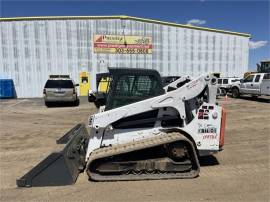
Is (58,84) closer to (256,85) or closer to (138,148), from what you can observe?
(138,148)

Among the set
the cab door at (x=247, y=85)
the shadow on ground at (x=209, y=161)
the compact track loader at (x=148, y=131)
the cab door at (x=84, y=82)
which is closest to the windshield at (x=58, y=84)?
the cab door at (x=84, y=82)

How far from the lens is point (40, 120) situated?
36.4 feet

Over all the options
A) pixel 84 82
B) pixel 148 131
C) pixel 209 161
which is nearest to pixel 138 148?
pixel 148 131

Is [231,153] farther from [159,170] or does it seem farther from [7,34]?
[7,34]

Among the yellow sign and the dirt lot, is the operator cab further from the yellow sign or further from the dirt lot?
the yellow sign

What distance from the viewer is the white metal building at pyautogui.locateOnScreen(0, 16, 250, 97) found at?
21688mm

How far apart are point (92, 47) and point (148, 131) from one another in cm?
1914

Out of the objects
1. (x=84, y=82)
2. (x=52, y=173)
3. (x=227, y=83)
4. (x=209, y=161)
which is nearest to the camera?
(x=52, y=173)

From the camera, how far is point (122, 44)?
23297mm

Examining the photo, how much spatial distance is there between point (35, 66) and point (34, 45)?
1.86 metres

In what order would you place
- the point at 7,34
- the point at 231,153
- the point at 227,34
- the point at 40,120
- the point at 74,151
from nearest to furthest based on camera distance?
the point at 74,151 → the point at 231,153 → the point at 40,120 → the point at 7,34 → the point at 227,34

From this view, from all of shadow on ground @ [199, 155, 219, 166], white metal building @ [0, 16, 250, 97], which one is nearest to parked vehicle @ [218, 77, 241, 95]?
white metal building @ [0, 16, 250, 97]

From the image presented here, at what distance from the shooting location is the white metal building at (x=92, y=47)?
2169 cm

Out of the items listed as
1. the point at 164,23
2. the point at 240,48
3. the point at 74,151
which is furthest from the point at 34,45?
the point at 240,48
